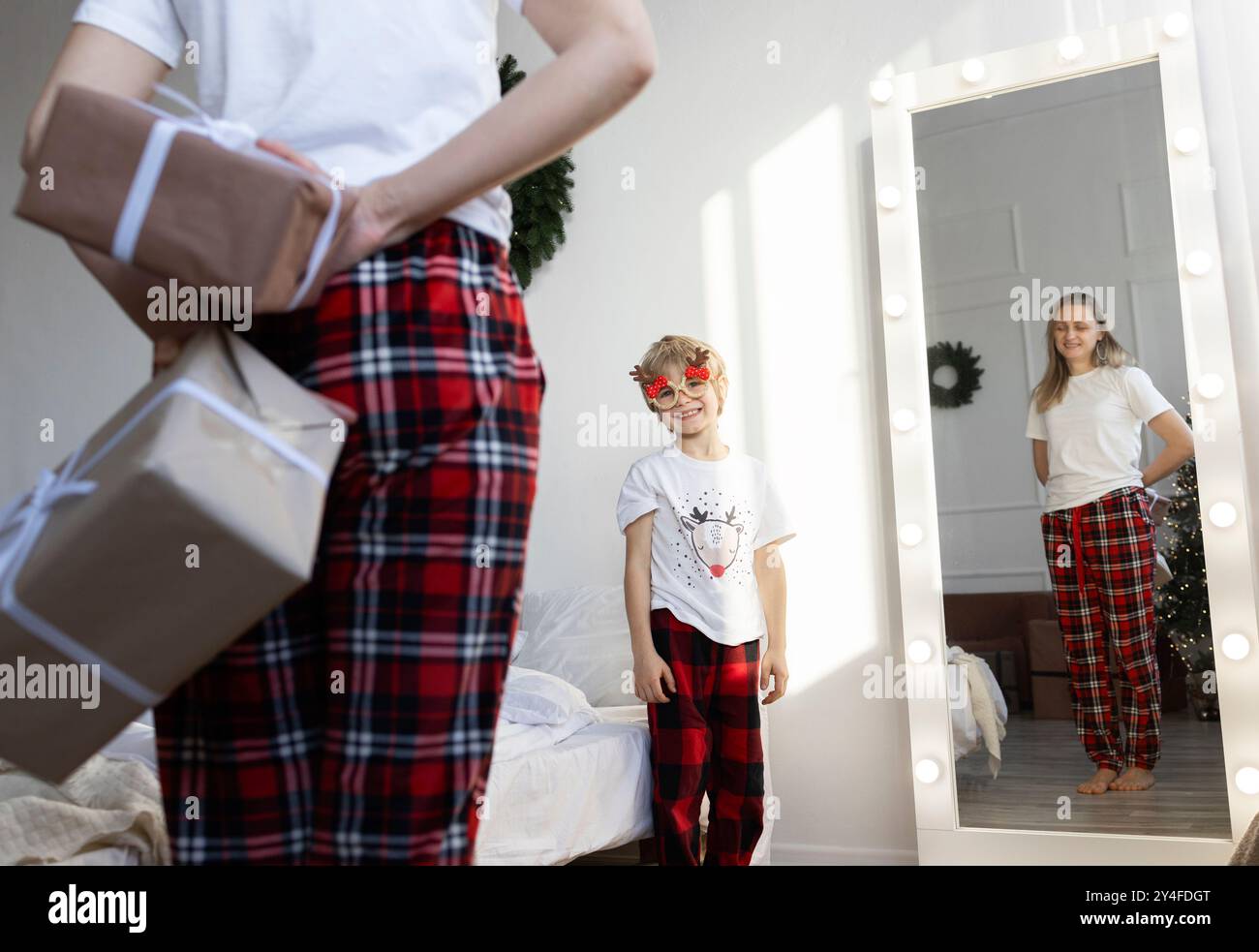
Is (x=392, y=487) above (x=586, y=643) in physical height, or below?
above

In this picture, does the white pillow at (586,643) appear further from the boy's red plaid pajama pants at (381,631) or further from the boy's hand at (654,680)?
the boy's red plaid pajama pants at (381,631)

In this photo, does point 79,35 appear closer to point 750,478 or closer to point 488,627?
point 488,627

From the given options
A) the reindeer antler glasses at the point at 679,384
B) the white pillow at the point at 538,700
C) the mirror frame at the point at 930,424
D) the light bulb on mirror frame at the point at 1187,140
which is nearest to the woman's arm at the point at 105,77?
the white pillow at the point at 538,700

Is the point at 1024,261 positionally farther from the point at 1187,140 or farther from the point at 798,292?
the point at 798,292

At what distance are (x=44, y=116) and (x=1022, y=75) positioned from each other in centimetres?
260

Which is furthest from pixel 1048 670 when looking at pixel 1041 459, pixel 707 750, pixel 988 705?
pixel 707 750

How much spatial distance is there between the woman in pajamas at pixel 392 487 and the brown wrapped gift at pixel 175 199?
0.04 meters

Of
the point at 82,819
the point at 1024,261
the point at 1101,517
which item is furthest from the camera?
the point at 1024,261

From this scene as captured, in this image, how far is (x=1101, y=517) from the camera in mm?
2586

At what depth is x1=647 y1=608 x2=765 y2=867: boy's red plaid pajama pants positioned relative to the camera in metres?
2.34

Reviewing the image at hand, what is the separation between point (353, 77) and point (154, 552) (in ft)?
1.08

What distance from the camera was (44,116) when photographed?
70cm

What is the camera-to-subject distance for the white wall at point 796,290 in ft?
9.27
